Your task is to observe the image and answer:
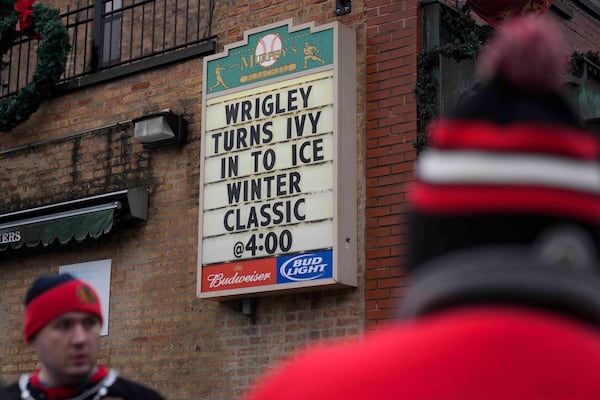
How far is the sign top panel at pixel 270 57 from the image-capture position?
32.6 ft

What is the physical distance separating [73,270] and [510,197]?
10.6 metres

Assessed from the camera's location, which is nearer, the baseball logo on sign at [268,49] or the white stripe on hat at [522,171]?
the white stripe on hat at [522,171]

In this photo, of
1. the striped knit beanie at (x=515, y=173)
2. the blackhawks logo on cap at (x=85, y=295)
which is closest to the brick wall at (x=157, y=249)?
the blackhawks logo on cap at (x=85, y=295)

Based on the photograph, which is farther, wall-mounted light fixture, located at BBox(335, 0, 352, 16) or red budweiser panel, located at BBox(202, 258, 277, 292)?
wall-mounted light fixture, located at BBox(335, 0, 352, 16)

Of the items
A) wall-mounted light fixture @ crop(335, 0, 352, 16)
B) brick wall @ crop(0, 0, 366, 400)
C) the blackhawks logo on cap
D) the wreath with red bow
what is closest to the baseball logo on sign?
brick wall @ crop(0, 0, 366, 400)

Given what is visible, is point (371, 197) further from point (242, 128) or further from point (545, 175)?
point (545, 175)

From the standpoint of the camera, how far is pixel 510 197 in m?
1.38

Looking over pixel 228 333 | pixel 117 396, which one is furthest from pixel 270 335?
pixel 117 396

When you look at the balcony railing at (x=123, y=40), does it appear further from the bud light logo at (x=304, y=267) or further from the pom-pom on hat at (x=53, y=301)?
the pom-pom on hat at (x=53, y=301)

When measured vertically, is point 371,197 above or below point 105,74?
below

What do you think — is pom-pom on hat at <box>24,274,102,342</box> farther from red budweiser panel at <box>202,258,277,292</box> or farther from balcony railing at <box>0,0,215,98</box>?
balcony railing at <box>0,0,215,98</box>

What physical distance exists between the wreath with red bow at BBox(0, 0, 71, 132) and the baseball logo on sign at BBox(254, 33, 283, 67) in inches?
104

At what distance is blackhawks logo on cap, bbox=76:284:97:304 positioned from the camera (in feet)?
13.8

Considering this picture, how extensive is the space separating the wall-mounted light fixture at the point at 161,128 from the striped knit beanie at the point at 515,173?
9.54 metres
